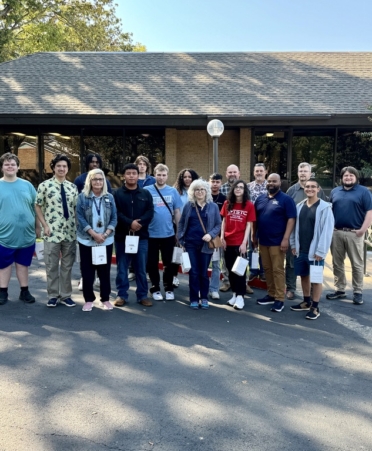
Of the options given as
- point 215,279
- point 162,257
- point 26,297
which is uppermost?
point 162,257

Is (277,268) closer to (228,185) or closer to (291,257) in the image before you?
(291,257)

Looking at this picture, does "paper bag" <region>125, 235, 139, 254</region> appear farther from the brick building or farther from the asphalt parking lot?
the brick building

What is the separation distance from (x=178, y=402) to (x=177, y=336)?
137 cm

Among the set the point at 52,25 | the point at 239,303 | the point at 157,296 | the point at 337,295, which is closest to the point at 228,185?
the point at 239,303

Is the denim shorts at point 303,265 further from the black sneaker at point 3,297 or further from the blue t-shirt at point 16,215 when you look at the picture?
the black sneaker at point 3,297

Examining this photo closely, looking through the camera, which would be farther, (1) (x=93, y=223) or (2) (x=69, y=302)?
(2) (x=69, y=302)

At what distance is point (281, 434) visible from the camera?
2881mm

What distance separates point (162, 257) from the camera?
5902mm

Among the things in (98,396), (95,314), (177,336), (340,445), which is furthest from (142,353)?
(340,445)

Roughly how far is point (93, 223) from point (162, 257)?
115 cm

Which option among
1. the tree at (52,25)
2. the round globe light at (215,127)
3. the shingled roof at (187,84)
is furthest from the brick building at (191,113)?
the tree at (52,25)

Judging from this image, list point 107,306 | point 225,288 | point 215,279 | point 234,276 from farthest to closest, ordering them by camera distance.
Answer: point 225,288 → point 215,279 → point 234,276 → point 107,306

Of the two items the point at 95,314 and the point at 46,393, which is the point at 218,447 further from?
the point at 95,314

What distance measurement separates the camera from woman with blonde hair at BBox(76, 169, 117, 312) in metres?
5.23
